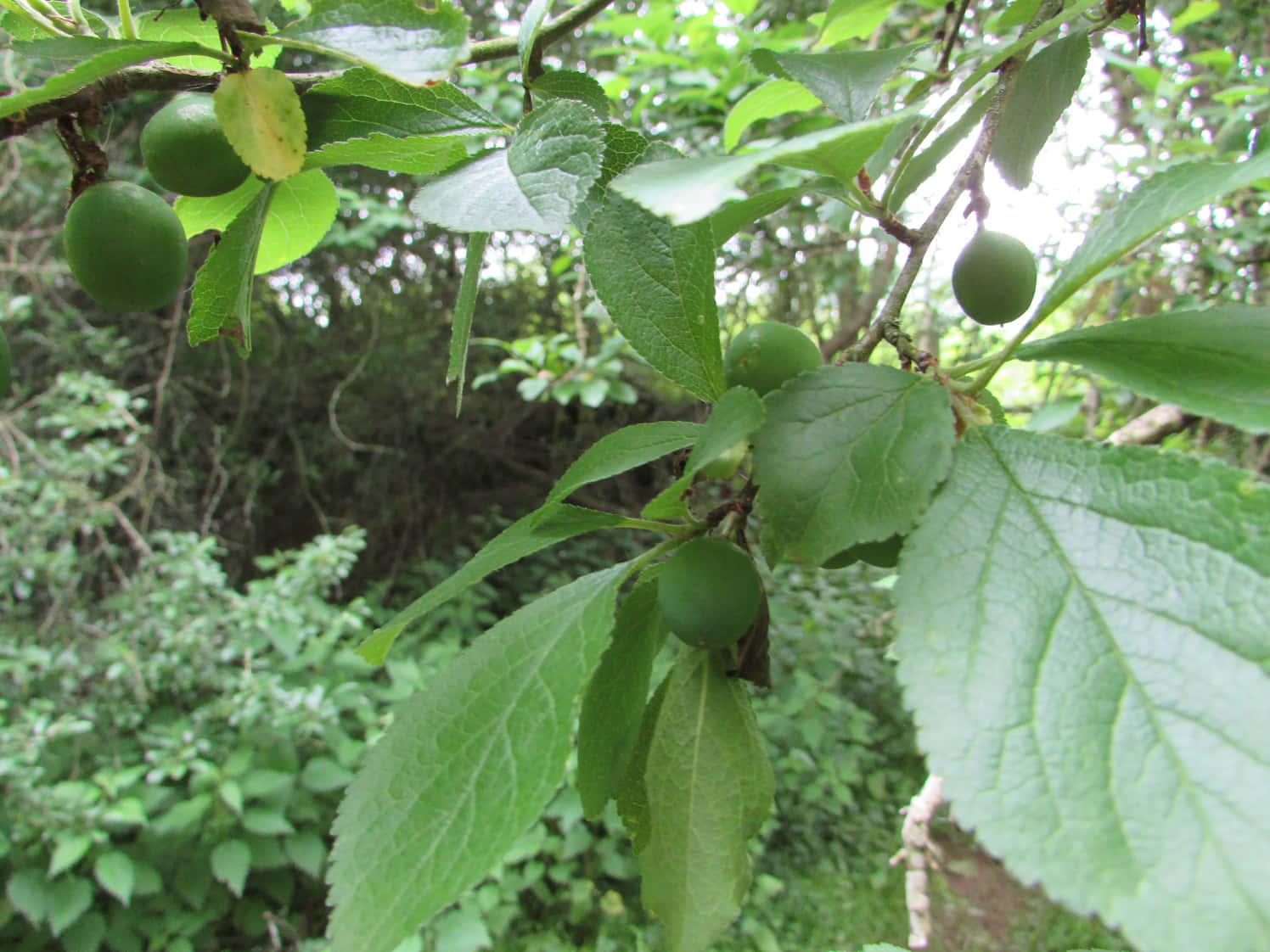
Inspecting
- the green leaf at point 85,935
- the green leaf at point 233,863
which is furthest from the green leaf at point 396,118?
the green leaf at point 85,935

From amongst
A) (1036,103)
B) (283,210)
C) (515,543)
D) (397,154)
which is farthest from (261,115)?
(1036,103)

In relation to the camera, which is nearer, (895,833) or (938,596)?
(938,596)

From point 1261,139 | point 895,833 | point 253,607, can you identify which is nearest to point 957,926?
point 895,833

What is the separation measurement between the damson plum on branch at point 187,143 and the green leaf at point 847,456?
1.30ft

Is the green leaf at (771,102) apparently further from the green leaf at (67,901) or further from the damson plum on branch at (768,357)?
the green leaf at (67,901)

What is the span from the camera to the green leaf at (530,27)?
568 mm

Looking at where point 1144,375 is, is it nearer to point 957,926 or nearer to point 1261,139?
point 1261,139

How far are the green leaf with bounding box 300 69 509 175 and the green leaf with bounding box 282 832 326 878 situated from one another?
271 centimetres

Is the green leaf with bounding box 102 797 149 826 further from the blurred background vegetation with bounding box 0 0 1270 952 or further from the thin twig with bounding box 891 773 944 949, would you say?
the thin twig with bounding box 891 773 944 949

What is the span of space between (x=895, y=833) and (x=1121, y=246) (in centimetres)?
368

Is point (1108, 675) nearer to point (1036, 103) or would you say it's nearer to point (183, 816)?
point (1036, 103)

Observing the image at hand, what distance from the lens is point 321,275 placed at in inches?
169

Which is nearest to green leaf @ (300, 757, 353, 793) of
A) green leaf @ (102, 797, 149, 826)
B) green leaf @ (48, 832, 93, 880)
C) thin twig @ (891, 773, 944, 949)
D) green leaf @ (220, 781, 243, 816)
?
green leaf @ (220, 781, 243, 816)

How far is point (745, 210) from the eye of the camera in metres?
0.56
